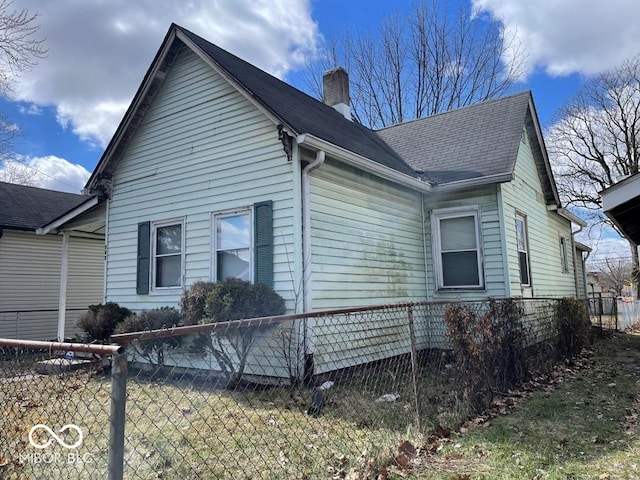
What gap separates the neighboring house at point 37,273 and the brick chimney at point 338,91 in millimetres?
7381

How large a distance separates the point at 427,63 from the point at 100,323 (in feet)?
74.5

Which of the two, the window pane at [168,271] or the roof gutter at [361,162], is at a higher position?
the roof gutter at [361,162]

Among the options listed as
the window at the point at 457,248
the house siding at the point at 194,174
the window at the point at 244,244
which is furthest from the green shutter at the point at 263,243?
the window at the point at 457,248

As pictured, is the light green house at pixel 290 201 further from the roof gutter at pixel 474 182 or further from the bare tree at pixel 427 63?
the bare tree at pixel 427 63

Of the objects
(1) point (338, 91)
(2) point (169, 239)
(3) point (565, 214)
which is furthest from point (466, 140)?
(2) point (169, 239)

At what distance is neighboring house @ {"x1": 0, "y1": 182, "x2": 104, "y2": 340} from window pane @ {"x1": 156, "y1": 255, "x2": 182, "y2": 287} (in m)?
3.98

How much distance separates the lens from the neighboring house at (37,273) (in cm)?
1232

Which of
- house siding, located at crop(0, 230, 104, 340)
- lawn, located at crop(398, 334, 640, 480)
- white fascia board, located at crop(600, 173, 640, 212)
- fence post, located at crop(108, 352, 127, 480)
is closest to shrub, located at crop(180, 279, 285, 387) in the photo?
lawn, located at crop(398, 334, 640, 480)

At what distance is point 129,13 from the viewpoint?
10258 millimetres

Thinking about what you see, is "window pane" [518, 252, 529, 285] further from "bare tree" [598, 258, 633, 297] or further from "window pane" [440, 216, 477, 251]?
"bare tree" [598, 258, 633, 297]

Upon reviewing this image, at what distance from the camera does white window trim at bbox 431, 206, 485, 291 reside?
8758mm

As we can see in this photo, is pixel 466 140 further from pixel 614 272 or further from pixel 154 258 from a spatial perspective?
pixel 614 272

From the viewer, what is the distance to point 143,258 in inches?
339

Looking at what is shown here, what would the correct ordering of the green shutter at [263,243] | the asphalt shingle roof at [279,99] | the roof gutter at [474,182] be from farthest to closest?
the roof gutter at [474,182] < the asphalt shingle roof at [279,99] < the green shutter at [263,243]
